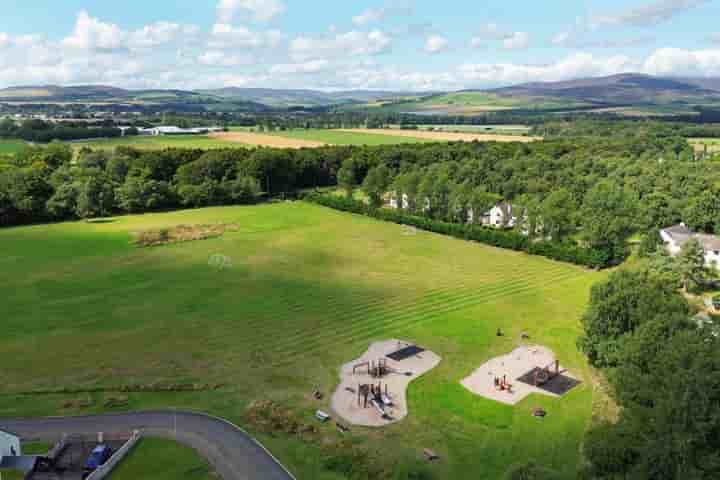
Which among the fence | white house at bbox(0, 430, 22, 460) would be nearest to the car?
the fence

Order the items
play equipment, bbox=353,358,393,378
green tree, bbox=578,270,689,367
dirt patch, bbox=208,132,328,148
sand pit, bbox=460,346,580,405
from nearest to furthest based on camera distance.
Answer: green tree, bbox=578,270,689,367 → sand pit, bbox=460,346,580,405 → play equipment, bbox=353,358,393,378 → dirt patch, bbox=208,132,328,148

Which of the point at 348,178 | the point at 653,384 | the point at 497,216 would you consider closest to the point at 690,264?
the point at 653,384

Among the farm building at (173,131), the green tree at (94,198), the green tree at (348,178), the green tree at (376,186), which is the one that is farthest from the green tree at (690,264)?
the farm building at (173,131)

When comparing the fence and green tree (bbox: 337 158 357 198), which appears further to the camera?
green tree (bbox: 337 158 357 198)

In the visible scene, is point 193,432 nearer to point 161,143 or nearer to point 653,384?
point 653,384

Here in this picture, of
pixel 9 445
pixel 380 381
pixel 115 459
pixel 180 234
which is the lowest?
pixel 380 381

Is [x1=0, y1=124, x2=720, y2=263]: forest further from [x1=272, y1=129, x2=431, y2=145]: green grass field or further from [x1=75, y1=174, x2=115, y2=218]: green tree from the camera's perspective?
[x1=272, y1=129, x2=431, y2=145]: green grass field

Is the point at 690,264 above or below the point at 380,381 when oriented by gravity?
above
